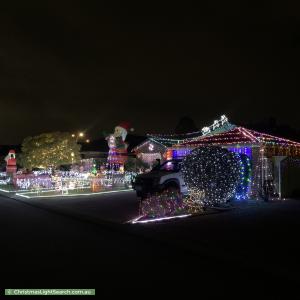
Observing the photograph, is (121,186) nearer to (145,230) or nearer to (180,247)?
(145,230)

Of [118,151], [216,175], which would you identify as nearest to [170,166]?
[216,175]

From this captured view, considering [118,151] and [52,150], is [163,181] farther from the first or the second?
[52,150]

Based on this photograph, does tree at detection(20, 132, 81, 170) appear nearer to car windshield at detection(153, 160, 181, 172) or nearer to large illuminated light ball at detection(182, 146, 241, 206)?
car windshield at detection(153, 160, 181, 172)

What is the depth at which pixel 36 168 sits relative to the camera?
53.0 m

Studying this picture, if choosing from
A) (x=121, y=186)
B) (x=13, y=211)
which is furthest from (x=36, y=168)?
(x=13, y=211)

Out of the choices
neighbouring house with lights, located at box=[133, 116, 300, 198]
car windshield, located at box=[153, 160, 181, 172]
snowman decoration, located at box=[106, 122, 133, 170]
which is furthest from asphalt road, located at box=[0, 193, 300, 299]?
snowman decoration, located at box=[106, 122, 133, 170]

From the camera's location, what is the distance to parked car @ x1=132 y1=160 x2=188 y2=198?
1794 cm

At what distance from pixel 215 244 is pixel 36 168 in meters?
46.6

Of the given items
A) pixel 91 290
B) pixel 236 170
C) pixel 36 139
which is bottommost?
pixel 91 290

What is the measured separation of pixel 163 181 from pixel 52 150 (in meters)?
34.2

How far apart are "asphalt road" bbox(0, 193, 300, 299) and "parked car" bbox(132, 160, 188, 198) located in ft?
17.0

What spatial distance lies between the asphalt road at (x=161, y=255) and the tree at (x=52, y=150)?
37700 mm

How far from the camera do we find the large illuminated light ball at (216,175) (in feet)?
50.2

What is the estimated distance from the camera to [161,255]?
8328 millimetres
